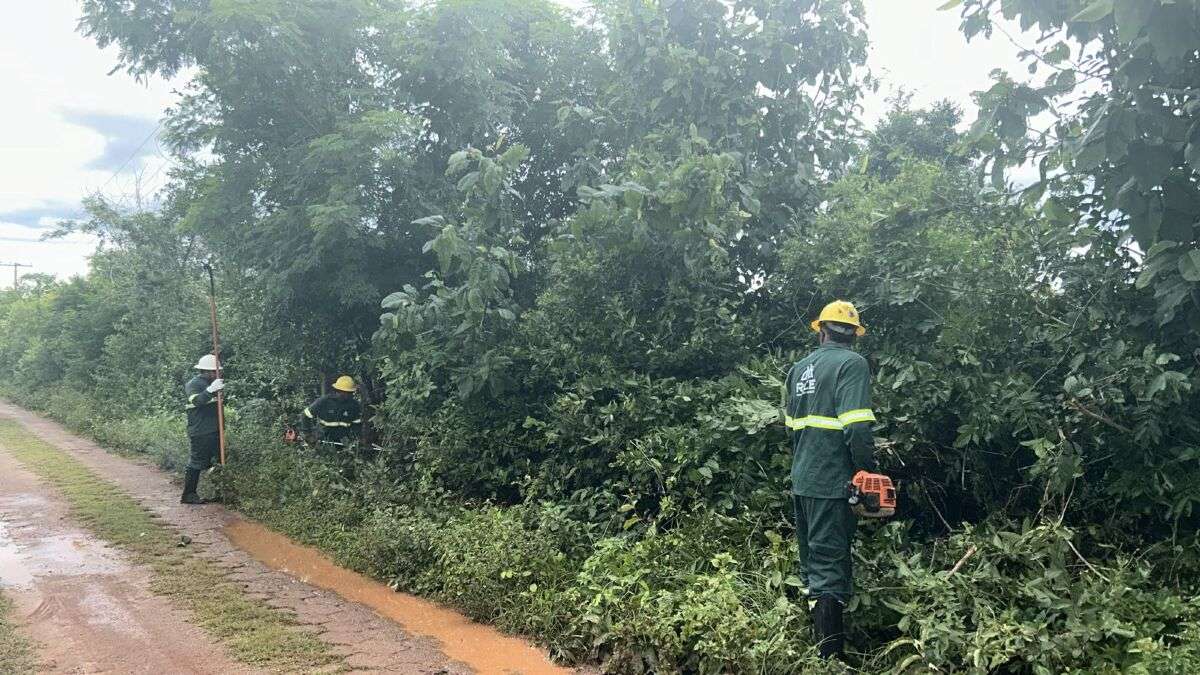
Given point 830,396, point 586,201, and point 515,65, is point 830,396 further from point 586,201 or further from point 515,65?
point 515,65

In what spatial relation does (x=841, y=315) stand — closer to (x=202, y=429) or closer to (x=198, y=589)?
(x=198, y=589)

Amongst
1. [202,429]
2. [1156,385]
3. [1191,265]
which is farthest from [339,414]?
[1191,265]

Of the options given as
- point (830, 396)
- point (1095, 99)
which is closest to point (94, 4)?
point (830, 396)

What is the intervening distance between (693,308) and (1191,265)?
3389 millimetres

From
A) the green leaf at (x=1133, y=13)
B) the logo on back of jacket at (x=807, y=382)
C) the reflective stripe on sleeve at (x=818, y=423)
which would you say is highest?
the green leaf at (x=1133, y=13)

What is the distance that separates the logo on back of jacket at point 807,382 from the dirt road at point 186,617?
2158 millimetres

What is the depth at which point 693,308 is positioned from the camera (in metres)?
6.34

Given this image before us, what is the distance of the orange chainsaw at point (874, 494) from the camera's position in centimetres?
399

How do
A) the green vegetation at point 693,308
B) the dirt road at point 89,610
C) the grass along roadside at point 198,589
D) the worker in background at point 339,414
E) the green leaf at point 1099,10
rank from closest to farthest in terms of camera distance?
1. the green leaf at point 1099,10
2. the green vegetation at point 693,308
3. the dirt road at point 89,610
4. the grass along roadside at point 198,589
5. the worker in background at point 339,414

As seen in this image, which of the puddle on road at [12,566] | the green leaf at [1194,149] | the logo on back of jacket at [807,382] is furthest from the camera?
the puddle on road at [12,566]

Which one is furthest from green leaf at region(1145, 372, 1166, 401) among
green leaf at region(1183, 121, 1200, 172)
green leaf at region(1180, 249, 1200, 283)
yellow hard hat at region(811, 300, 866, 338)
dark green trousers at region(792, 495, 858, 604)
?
dark green trousers at region(792, 495, 858, 604)

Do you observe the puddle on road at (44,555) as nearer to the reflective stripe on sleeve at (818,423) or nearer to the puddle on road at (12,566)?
the puddle on road at (12,566)

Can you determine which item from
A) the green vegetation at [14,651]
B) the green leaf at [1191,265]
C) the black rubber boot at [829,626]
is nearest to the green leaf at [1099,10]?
the green leaf at [1191,265]

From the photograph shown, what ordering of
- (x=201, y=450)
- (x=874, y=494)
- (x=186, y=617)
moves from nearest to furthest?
(x=874, y=494) < (x=186, y=617) < (x=201, y=450)
